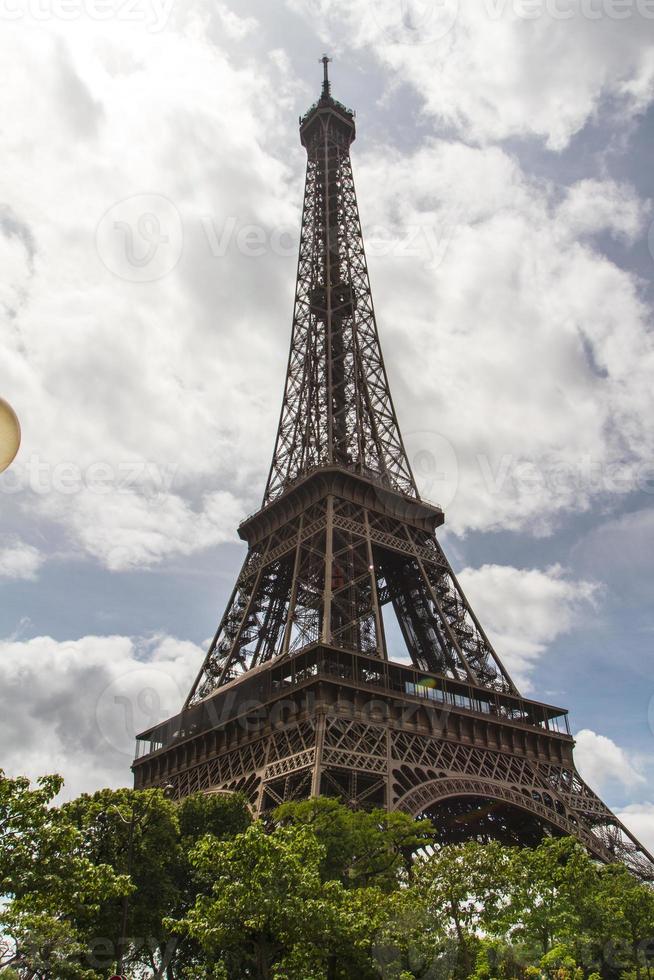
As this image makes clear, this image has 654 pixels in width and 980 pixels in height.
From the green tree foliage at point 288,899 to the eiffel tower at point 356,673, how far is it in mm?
5557

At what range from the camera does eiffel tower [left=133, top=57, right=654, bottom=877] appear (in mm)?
40469

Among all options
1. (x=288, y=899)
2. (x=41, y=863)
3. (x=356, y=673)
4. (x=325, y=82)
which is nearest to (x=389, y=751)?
(x=356, y=673)

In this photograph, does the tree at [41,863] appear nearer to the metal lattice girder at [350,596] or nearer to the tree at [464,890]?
the tree at [464,890]

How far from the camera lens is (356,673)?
4319 cm

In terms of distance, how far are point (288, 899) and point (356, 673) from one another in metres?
20.5

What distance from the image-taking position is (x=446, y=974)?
1025 inches

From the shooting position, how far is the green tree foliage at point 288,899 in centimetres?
2027

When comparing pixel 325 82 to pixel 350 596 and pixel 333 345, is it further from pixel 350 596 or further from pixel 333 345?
pixel 350 596

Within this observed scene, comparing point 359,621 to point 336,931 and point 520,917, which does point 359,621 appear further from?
point 336,931

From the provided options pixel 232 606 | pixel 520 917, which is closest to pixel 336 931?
pixel 520 917

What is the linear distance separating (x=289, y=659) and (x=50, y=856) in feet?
83.4

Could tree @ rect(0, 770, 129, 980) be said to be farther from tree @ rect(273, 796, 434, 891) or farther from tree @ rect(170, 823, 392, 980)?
tree @ rect(273, 796, 434, 891)

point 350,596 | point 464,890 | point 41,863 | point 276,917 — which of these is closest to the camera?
point 41,863

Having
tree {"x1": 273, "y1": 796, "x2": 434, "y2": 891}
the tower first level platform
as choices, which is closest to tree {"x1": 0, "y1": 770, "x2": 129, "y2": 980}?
tree {"x1": 273, "y1": 796, "x2": 434, "y2": 891}
